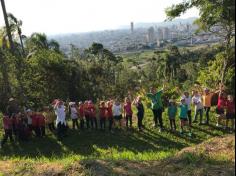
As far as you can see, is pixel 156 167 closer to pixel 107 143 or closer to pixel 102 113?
pixel 107 143

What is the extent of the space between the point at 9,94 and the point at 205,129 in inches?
469

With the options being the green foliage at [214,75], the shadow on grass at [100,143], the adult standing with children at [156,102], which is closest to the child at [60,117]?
the shadow on grass at [100,143]

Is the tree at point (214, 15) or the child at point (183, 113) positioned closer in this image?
the tree at point (214, 15)

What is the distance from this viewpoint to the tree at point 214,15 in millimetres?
14437

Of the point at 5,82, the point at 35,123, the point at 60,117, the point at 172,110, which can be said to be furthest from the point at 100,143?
the point at 5,82

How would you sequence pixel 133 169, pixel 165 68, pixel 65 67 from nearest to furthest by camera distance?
pixel 133 169 → pixel 65 67 → pixel 165 68

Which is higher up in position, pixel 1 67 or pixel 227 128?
pixel 1 67

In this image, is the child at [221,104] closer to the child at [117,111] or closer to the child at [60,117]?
the child at [117,111]

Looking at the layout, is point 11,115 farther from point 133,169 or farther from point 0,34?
point 0,34

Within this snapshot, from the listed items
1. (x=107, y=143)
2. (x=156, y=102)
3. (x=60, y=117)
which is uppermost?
(x=156, y=102)

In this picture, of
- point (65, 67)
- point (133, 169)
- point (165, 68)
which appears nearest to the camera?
point (133, 169)

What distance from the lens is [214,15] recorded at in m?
15.6

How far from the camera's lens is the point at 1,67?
78.7ft


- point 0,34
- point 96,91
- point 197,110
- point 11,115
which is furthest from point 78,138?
point 96,91
